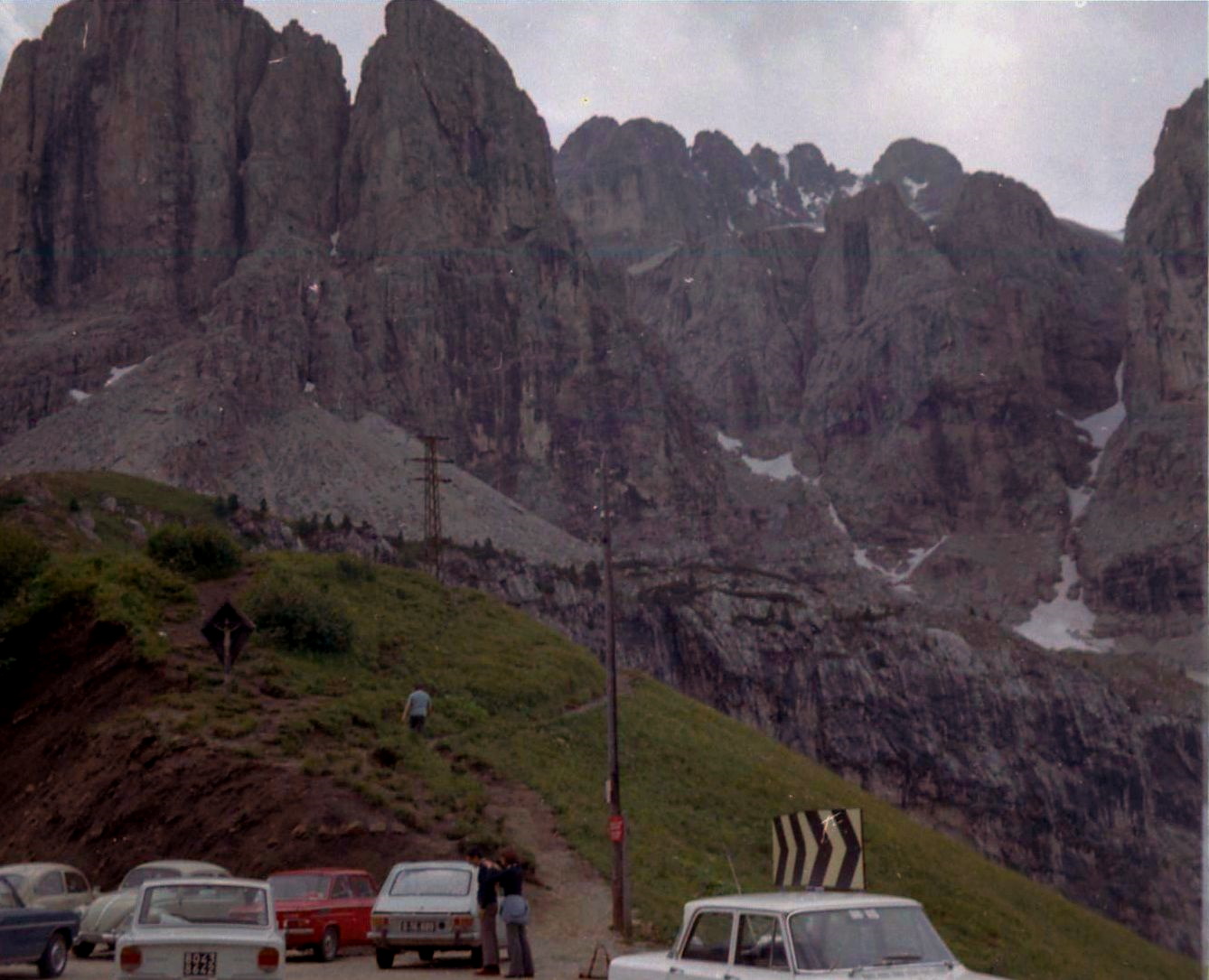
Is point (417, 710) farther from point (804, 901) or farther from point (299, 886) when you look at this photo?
point (804, 901)

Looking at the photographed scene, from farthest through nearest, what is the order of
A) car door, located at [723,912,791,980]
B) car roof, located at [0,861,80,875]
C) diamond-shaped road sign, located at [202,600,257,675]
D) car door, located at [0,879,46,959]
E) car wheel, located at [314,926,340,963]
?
diamond-shaped road sign, located at [202,600,257,675]
car wheel, located at [314,926,340,963]
car roof, located at [0,861,80,875]
car door, located at [0,879,46,959]
car door, located at [723,912,791,980]

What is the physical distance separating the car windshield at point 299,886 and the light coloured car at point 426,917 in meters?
1.46

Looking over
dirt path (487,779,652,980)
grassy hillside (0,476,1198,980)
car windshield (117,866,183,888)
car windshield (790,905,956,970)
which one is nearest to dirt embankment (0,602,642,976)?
dirt path (487,779,652,980)

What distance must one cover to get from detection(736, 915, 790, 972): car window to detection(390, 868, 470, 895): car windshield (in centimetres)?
1229

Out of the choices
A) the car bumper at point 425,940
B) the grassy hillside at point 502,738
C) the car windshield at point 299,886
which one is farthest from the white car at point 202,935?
the grassy hillside at point 502,738

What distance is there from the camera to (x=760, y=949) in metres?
10.9

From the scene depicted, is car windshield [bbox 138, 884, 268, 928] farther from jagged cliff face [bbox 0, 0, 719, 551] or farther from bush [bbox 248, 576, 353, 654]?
jagged cliff face [bbox 0, 0, 719, 551]

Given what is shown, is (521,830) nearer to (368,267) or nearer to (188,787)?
(188,787)

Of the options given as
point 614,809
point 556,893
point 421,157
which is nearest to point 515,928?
point 614,809

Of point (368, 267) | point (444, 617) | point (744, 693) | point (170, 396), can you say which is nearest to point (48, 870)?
point (444, 617)

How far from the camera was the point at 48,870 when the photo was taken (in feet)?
74.4

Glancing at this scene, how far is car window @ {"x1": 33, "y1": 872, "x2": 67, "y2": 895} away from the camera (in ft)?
72.4

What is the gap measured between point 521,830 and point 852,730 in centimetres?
10642

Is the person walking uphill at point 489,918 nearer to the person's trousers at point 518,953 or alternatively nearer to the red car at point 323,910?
the person's trousers at point 518,953
